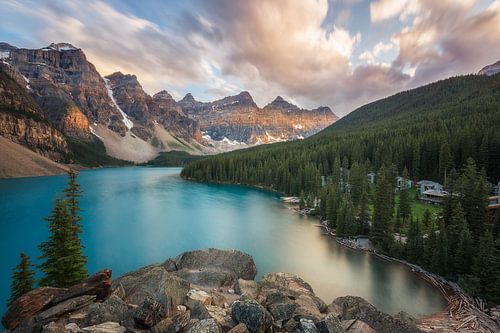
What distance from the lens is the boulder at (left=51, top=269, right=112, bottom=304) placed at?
42.6 feet

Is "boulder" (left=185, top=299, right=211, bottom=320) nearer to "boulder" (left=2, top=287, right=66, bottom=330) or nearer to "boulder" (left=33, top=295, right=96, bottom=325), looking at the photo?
"boulder" (left=33, top=295, right=96, bottom=325)

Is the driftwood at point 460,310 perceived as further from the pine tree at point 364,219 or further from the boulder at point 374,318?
the pine tree at point 364,219

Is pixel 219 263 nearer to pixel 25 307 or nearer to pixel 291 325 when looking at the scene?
pixel 291 325

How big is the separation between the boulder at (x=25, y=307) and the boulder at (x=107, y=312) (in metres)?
2.67

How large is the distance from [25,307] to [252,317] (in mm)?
10424

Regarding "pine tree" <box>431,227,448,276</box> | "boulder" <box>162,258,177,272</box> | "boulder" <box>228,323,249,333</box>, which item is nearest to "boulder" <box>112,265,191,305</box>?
"boulder" <box>228,323,249,333</box>

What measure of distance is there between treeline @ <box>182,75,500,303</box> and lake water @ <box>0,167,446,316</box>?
4.47m

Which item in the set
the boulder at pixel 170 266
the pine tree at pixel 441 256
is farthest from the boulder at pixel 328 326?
the pine tree at pixel 441 256

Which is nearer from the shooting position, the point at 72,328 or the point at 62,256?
the point at 72,328

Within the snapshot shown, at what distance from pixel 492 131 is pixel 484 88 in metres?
111

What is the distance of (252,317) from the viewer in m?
11.0

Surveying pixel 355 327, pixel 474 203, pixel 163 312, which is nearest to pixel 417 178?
pixel 474 203

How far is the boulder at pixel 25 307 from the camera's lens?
1191 centimetres

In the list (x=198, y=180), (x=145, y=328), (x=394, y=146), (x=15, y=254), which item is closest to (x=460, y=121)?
(x=394, y=146)
